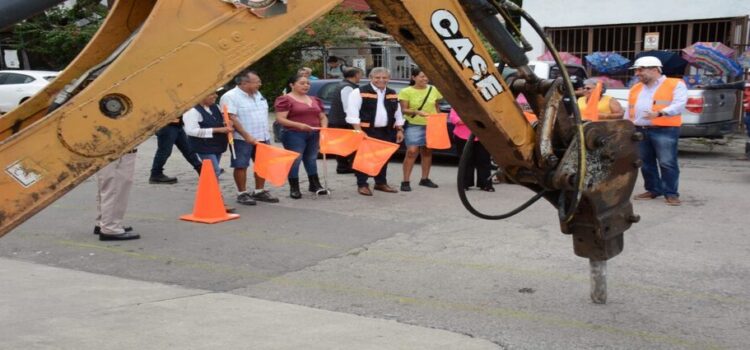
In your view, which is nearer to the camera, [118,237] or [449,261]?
[449,261]

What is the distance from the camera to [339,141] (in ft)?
33.1

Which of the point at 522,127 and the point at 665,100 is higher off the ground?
the point at 522,127

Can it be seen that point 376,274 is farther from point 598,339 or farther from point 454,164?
point 454,164

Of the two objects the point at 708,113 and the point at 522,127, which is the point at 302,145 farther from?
the point at 708,113

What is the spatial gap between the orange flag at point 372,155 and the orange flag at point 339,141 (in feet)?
0.33

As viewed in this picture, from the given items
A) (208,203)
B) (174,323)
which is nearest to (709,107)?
(208,203)

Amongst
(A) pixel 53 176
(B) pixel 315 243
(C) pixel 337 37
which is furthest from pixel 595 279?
(C) pixel 337 37

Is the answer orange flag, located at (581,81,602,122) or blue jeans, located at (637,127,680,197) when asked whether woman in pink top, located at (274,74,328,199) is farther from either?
blue jeans, located at (637,127,680,197)

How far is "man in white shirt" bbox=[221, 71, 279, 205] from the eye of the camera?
9234 millimetres

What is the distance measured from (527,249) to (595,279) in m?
1.72

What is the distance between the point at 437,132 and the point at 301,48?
18214 millimetres

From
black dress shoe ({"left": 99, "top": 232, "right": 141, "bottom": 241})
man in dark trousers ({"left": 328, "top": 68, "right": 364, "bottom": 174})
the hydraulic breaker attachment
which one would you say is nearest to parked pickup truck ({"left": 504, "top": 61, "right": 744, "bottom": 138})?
man in dark trousers ({"left": 328, "top": 68, "right": 364, "bottom": 174})

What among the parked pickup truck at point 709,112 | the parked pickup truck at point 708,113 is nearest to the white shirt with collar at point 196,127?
the parked pickup truck at point 709,112

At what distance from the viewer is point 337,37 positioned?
27.4m
